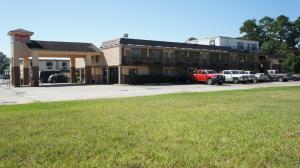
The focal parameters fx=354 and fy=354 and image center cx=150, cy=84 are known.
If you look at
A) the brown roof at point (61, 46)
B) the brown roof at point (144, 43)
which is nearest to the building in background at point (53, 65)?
the brown roof at point (61, 46)

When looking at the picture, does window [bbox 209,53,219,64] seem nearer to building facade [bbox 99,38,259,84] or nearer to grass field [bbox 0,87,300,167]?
building facade [bbox 99,38,259,84]

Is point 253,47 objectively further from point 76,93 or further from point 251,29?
A: point 76,93

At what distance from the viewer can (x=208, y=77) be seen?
42812 millimetres

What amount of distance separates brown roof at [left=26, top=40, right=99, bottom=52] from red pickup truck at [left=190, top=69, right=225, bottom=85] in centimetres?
1410

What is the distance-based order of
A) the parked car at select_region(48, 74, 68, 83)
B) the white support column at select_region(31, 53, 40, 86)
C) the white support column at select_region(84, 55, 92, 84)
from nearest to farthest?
the white support column at select_region(31, 53, 40, 86) < the white support column at select_region(84, 55, 92, 84) < the parked car at select_region(48, 74, 68, 83)

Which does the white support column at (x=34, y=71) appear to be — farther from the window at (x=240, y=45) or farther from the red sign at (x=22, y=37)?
the window at (x=240, y=45)

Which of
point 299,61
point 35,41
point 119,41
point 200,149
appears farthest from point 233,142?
point 299,61

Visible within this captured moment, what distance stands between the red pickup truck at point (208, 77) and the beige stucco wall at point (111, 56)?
9972mm

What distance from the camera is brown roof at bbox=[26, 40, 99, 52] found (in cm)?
4409

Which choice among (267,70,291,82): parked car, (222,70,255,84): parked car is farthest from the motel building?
(267,70,291,82): parked car

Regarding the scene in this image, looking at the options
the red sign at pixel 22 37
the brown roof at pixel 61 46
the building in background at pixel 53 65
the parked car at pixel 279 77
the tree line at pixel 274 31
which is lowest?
the parked car at pixel 279 77

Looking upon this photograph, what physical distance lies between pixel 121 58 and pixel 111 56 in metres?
2.76

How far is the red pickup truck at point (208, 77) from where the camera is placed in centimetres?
4174

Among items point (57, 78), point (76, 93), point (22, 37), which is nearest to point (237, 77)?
point (76, 93)
